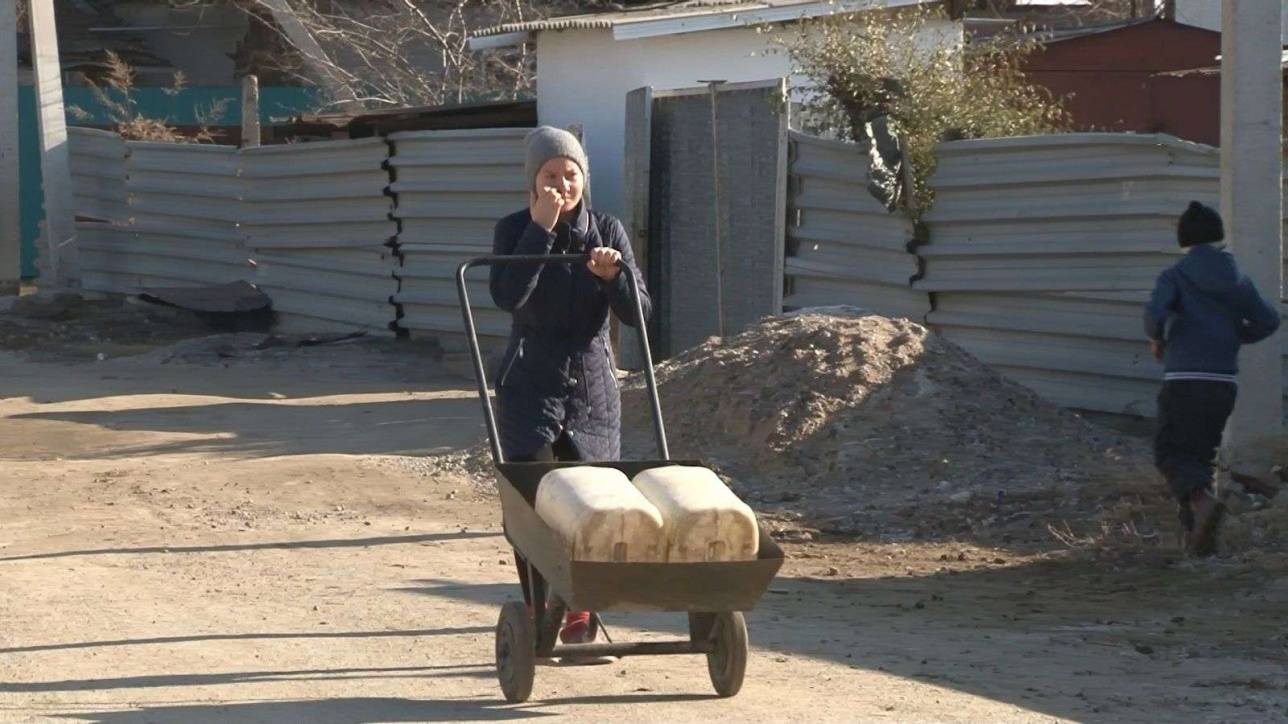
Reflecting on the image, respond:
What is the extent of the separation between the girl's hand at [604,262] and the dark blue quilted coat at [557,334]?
0.08 metres

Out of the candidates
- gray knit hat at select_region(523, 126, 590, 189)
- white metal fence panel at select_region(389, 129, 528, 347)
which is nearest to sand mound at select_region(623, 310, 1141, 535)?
gray knit hat at select_region(523, 126, 590, 189)

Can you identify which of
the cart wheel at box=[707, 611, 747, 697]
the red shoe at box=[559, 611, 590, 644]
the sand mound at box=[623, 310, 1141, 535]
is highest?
the cart wheel at box=[707, 611, 747, 697]

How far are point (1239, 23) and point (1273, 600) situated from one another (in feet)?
9.27

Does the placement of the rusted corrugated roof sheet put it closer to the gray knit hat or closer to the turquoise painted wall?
the turquoise painted wall

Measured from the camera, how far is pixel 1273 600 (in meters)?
7.22

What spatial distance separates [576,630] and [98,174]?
52.9ft

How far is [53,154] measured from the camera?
20.8 m

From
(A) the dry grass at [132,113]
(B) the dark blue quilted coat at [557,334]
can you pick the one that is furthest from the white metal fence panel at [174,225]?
(B) the dark blue quilted coat at [557,334]

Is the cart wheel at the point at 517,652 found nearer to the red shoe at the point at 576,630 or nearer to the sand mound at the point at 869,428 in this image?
the red shoe at the point at 576,630

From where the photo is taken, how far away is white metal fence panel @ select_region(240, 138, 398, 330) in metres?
17.1

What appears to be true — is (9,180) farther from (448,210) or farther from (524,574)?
(524,574)

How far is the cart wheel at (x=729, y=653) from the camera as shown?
5.57 meters

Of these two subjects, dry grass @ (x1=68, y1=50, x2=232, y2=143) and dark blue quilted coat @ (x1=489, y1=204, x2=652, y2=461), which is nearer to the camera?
dark blue quilted coat @ (x1=489, y1=204, x2=652, y2=461)

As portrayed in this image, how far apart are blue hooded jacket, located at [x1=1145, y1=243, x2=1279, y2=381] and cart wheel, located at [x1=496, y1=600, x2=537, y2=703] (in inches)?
149
